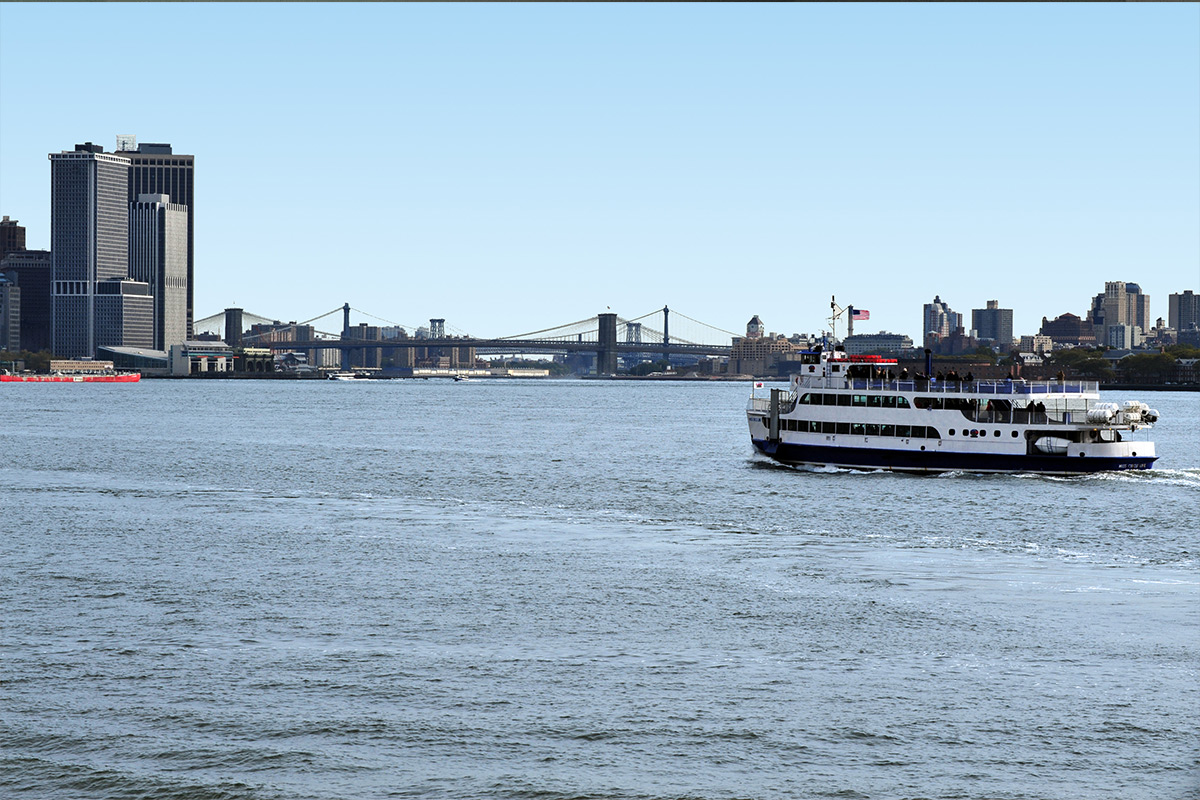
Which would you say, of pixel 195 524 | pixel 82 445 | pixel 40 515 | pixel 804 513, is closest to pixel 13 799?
pixel 195 524

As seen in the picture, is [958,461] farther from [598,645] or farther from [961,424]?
[598,645]

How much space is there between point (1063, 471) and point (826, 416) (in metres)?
11.2

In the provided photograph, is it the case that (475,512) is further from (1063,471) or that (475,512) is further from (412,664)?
(1063,471)

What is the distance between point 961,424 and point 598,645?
3990 cm

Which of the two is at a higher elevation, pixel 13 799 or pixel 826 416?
pixel 826 416

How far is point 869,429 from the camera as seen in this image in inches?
2484

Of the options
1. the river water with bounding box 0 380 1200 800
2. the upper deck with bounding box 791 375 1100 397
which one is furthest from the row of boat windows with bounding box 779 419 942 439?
the river water with bounding box 0 380 1200 800

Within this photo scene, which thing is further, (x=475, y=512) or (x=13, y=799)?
(x=475, y=512)

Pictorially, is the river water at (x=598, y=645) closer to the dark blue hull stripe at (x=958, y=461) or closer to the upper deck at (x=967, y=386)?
the dark blue hull stripe at (x=958, y=461)

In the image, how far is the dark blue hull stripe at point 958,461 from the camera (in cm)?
6081

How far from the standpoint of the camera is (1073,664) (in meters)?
24.4

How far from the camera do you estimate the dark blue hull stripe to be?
60.8 metres

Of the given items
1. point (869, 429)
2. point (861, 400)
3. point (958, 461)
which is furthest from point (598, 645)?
point (958, 461)

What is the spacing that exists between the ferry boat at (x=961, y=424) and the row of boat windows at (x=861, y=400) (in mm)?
48
